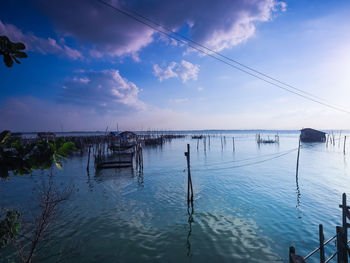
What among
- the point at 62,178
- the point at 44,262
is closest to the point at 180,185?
the point at 44,262

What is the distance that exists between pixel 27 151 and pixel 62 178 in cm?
1890

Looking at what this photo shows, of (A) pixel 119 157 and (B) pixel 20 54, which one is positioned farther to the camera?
(A) pixel 119 157

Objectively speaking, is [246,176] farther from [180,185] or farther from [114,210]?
[114,210]

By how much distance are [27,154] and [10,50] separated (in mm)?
1658

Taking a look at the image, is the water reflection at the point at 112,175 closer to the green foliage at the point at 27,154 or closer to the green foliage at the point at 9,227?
the green foliage at the point at 9,227

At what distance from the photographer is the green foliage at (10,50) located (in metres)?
2.54

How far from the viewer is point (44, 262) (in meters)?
6.39

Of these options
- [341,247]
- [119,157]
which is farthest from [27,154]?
[119,157]

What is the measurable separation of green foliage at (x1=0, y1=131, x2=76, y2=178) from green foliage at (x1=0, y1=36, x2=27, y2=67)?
118 cm

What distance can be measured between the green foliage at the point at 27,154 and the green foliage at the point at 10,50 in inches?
46.5

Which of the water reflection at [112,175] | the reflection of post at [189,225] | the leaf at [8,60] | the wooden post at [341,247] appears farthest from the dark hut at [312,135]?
the leaf at [8,60]

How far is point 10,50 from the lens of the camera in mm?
2639

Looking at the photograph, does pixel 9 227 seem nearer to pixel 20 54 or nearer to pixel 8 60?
pixel 8 60

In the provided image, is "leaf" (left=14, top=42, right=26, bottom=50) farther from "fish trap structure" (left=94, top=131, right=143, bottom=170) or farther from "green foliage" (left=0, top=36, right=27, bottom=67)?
"fish trap structure" (left=94, top=131, right=143, bottom=170)
